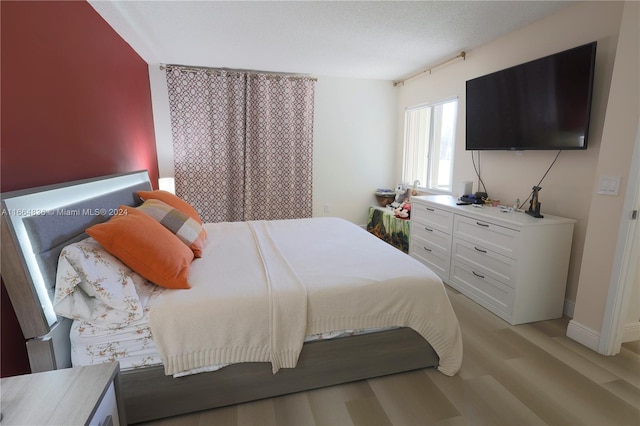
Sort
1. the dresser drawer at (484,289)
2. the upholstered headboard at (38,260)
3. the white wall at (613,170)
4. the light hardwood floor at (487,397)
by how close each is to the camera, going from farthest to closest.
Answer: the dresser drawer at (484,289), the white wall at (613,170), the light hardwood floor at (487,397), the upholstered headboard at (38,260)

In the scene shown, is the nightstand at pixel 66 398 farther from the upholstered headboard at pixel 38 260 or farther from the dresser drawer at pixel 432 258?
the dresser drawer at pixel 432 258

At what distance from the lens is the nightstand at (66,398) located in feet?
2.91

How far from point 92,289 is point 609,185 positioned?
2983mm

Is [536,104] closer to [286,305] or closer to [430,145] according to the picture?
[430,145]

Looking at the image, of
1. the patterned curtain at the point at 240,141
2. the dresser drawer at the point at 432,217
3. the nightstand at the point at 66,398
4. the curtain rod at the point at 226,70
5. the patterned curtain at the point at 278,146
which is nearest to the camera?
the nightstand at the point at 66,398

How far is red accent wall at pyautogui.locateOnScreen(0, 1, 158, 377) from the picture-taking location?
1.43 metres

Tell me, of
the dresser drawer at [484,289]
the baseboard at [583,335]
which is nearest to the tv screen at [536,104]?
the dresser drawer at [484,289]

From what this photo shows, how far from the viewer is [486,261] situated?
2.65m

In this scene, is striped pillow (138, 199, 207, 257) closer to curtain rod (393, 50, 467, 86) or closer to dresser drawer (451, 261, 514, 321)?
dresser drawer (451, 261, 514, 321)

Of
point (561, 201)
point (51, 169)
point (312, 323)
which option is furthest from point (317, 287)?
point (561, 201)

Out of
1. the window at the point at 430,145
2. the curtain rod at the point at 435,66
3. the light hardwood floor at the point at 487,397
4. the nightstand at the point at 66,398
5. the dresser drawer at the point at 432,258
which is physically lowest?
the light hardwood floor at the point at 487,397

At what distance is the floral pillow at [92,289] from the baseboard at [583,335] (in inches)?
109

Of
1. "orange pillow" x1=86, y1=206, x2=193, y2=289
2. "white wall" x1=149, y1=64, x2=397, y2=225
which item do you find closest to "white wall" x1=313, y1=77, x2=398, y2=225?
"white wall" x1=149, y1=64, x2=397, y2=225

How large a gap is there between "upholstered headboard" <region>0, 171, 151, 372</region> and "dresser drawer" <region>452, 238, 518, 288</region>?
2.81 m
